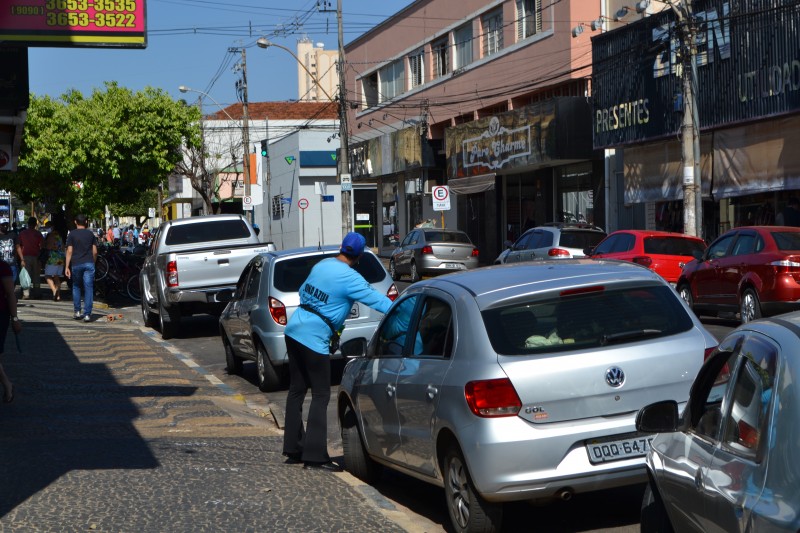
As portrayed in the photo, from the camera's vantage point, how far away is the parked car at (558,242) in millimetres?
23359

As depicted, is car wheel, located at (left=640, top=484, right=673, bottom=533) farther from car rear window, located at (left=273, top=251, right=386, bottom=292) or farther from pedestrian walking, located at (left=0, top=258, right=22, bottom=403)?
car rear window, located at (left=273, top=251, right=386, bottom=292)

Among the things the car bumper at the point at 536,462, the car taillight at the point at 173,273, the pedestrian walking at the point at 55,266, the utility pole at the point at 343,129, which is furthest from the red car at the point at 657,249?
the utility pole at the point at 343,129

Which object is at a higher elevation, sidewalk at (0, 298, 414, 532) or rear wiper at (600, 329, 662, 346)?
rear wiper at (600, 329, 662, 346)

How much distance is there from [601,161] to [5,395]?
2400 cm

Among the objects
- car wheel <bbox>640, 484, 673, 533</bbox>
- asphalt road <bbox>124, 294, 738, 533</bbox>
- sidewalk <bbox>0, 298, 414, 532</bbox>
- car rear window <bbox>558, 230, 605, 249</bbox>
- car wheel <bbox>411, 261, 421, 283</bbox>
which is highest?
car rear window <bbox>558, 230, 605, 249</bbox>

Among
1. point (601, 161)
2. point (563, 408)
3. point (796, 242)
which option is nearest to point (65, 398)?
point (563, 408)

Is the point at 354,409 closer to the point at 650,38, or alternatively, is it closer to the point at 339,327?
the point at 339,327

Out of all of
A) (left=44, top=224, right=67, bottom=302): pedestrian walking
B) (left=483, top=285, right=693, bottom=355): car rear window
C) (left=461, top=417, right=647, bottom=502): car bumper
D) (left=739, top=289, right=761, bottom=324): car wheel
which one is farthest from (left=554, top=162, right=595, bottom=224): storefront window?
(left=461, top=417, right=647, bottom=502): car bumper

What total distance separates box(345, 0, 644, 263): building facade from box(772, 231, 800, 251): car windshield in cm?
1504

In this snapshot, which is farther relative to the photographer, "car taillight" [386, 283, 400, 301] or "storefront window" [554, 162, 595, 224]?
"storefront window" [554, 162, 595, 224]

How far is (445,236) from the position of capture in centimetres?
3186

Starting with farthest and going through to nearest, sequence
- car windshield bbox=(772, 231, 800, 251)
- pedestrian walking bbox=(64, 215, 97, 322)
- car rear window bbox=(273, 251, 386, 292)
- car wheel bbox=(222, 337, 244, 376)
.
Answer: pedestrian walking bbox=(64, 215, 97, 322), car windshield bbox=(772, 231, 800, 251), car wheel bbox=(222, 337, 244, 376), car rear window bbox=(273, 251, 386, 292)

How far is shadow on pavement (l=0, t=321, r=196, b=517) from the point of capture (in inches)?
319

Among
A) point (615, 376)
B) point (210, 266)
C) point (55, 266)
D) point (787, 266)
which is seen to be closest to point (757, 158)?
point (787, 266)
